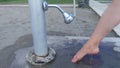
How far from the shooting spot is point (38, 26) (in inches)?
79.9

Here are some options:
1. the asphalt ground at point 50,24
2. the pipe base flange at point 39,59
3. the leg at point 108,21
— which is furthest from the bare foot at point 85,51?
the asphalt ground at point 50,24

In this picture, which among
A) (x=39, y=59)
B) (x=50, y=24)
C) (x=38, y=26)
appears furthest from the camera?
(x=50, y=24)

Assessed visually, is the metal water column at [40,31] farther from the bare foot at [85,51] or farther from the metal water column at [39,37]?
the bare foot at [85,51]

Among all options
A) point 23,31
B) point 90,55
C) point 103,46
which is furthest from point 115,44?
point 23,31

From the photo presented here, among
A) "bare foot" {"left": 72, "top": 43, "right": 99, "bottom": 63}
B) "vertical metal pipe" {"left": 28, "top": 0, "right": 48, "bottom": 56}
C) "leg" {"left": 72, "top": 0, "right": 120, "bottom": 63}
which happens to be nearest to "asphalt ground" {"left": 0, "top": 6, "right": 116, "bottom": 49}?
"vertical metal pipe" {"left": 28, "top": 0, "right": 48, "bottom": 56}

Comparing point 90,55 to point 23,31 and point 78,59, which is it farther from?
point 23,31

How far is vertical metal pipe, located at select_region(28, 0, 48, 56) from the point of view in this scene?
1.98 meters

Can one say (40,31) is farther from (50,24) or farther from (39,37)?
(50,24)

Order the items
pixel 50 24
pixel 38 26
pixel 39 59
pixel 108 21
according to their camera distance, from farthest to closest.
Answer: pixel 50 24 → pixel 39 59 → pixel 38 26 → pixel 108 21

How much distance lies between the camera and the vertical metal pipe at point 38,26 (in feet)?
6.50

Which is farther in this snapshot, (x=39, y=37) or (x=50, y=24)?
(x=50, y=24)

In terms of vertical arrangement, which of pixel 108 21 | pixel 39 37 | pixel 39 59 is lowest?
pixel 39 59

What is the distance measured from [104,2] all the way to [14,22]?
2.74m

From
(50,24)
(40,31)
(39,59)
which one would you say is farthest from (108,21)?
(50,24)
